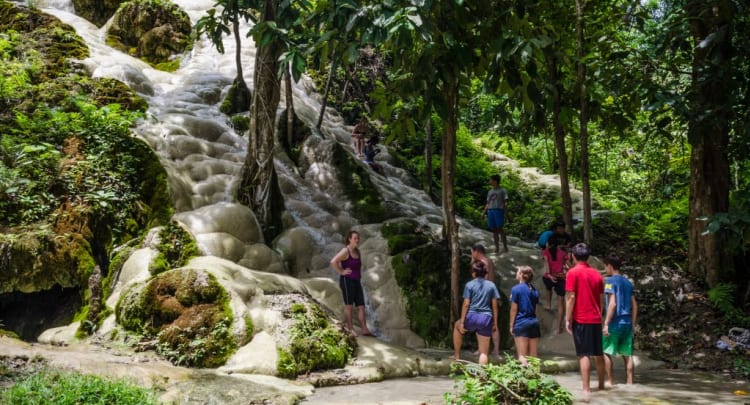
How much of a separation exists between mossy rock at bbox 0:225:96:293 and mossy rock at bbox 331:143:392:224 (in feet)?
18.3

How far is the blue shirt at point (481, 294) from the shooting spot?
22.7 ft

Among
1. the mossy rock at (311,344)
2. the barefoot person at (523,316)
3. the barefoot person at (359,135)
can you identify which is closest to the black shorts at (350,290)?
the mossy rock at (311,344)

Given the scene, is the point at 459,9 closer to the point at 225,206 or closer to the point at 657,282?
the point at 225,206

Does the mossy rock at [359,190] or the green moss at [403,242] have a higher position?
the mossy rock at [359,190]

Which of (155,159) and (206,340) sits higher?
(155,159)

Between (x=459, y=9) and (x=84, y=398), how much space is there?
5800 mm

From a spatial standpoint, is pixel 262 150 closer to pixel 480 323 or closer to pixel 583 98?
pixel 480 323

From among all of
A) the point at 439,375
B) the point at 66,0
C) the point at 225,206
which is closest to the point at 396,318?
the point at 439,375

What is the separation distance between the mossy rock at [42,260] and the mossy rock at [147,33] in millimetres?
11753

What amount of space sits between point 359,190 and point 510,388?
27.8ft

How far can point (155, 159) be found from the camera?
33.2 feet

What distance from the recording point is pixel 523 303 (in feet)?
22.3

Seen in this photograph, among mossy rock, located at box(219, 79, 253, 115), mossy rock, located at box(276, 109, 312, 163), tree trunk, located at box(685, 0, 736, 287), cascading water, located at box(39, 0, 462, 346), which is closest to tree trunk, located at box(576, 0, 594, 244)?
tree trunk, located at box(685, 0, 736, 287)

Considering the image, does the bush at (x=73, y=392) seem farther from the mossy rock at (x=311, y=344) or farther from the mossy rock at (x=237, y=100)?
the mossy rock at (x=237, y=100)
